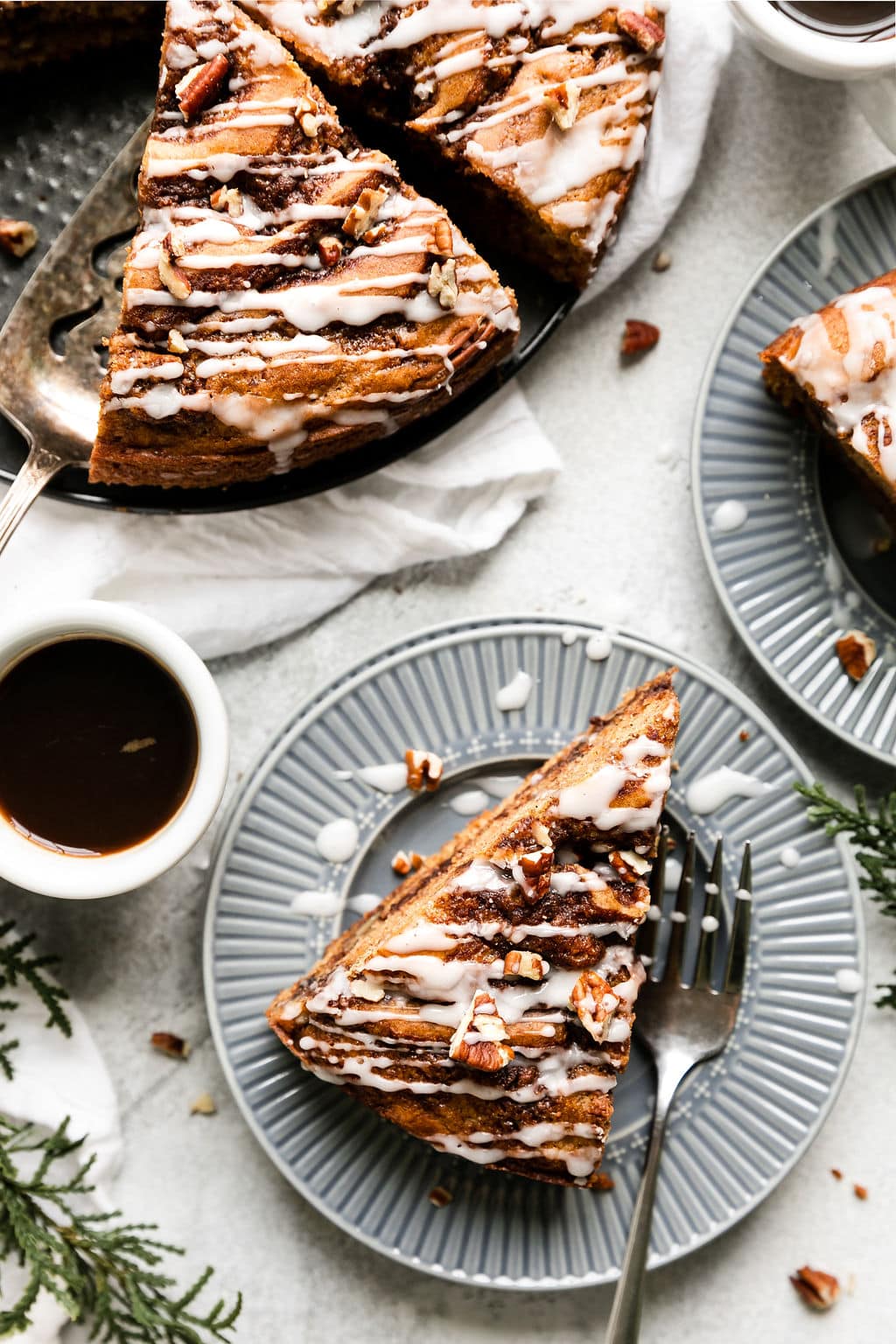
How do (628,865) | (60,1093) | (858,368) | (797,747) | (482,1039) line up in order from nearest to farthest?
1. (482,1039)
2. (628,865)
3. (858,368)
4. (60,1093)
5. (797,747)

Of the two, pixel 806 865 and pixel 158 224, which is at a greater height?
pixel 158 224

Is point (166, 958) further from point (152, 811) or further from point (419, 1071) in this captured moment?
point (419, 1071)

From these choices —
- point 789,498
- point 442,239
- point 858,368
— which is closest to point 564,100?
point 442,239

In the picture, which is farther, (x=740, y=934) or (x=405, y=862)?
(x=405, y=862)

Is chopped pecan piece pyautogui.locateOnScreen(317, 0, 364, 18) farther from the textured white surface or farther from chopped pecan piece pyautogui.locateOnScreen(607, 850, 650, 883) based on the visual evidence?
chopped pecan piece pyautogui.locateOnScreen(607, 850, 650, 883)

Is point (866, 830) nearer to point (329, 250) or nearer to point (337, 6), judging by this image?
point (329, 250)

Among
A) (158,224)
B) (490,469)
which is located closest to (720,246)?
(490,469)
